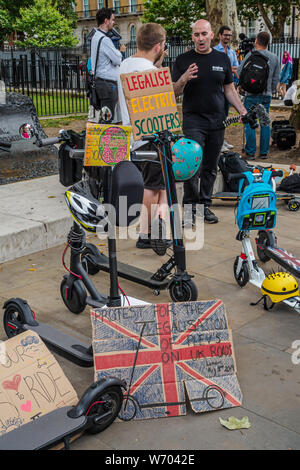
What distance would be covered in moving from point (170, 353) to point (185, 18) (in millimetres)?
43754

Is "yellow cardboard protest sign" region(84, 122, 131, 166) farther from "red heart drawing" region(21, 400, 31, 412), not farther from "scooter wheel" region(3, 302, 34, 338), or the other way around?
"red heart drawing" region(21, 400, 31, 412)

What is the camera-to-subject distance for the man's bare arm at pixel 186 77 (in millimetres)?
5738

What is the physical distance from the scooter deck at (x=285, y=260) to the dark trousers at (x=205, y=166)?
1840 millimetres

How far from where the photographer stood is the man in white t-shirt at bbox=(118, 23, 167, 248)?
203 inches

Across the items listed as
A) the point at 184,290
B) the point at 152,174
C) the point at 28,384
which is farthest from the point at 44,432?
the point at 152,174

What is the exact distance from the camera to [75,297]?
4.28 m

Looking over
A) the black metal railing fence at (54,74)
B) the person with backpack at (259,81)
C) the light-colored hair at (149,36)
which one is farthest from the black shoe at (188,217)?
the black metal railing fence at (54,74)

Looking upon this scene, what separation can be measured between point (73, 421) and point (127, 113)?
3.18 meters

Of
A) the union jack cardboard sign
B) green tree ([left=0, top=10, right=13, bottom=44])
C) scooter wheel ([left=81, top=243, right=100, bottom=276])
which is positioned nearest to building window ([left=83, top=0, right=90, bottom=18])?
green tree ([left=0, top=10, right=13, bottom=44])

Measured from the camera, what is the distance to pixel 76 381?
3471 mm

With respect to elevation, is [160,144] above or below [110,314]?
above

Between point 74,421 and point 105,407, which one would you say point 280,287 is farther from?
point 74,421
